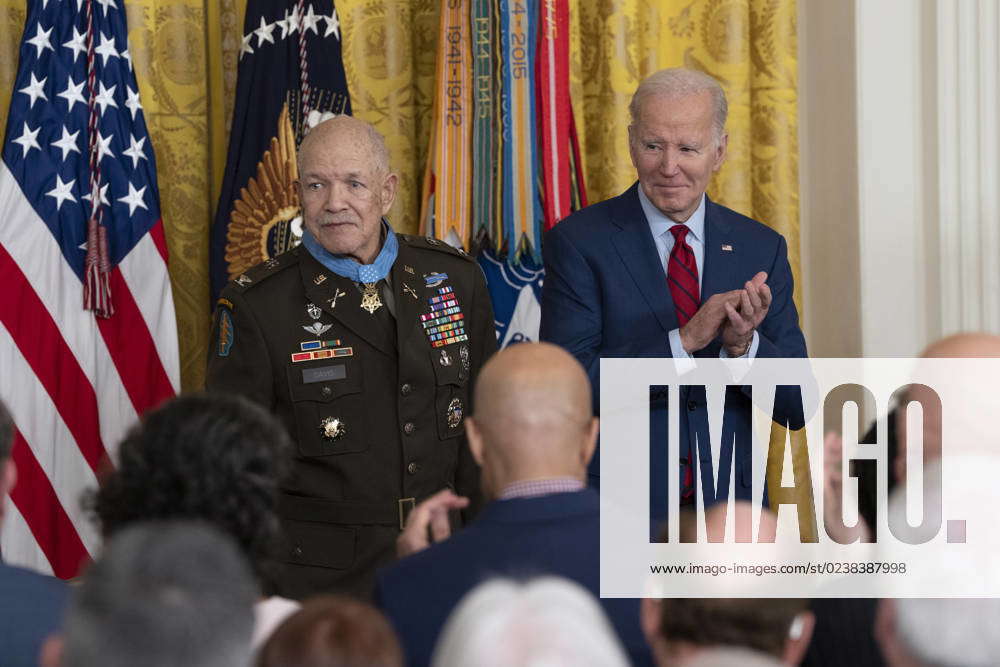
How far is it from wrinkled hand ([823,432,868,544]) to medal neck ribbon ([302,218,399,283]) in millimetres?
1350

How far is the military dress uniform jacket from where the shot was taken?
3059 millimetres

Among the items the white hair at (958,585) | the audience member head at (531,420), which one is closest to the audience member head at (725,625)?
the white hair at (958,585)

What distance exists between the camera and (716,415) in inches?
118

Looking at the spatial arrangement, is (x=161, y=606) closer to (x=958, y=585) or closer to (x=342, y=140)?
(x=958, y=585)

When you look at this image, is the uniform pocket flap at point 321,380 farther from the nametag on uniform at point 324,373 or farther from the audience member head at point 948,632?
the audience member head at point 948,632

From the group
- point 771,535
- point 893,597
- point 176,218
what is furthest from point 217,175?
point 893,597

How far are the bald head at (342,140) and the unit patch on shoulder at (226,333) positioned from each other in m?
0.40

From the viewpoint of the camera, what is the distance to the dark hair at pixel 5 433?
1852 mm

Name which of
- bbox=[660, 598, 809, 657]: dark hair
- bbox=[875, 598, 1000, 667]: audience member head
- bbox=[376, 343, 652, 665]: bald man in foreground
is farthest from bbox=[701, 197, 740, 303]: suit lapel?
bbox=[875, 598, 1000, 667]: audience member head

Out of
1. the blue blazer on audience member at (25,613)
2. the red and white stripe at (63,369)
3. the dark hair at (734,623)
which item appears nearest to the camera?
the dark hair at (734,623)

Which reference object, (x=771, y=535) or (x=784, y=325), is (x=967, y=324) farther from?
(x=771, y=535)

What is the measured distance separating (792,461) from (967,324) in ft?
2.68

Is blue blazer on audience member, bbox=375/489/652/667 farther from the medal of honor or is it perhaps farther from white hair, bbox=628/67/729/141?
white hair, bbox=628/67/729/141

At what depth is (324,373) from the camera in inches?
122
